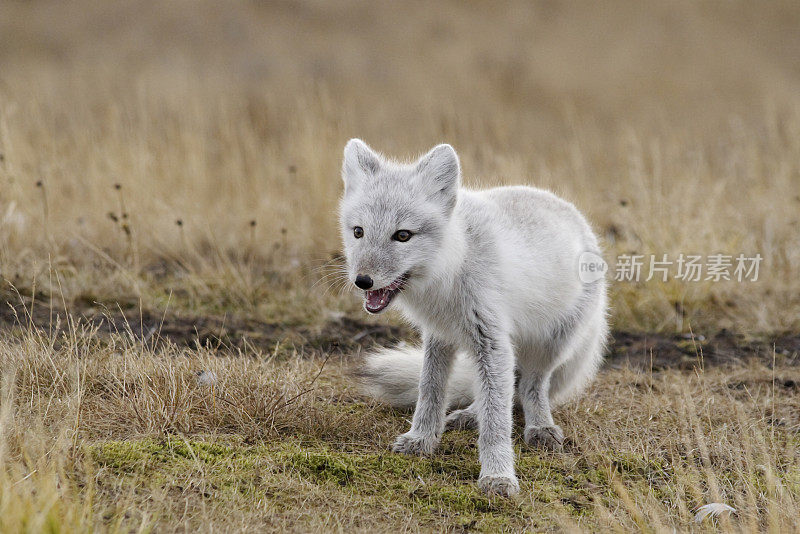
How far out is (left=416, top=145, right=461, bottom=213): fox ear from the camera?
11.1ft

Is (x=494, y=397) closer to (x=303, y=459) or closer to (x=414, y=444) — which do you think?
(x=414, y=444)

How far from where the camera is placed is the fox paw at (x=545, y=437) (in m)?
3.80

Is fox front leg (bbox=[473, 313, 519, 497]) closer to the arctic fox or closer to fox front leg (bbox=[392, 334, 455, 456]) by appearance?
the arctic fox

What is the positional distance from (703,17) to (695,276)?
1440 cm

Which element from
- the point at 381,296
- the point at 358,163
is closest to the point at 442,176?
the point at 358,163

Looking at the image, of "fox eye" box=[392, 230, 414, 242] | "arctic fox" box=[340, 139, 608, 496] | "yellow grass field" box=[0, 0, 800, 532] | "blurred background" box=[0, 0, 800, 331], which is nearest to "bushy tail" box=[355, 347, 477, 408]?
"arctic fox" box=[340, 139, 608, 496]

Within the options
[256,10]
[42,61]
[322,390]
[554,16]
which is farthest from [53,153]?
[554,16]

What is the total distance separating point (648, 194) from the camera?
6.61 m

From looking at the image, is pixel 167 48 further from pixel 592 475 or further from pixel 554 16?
pixel 592 475

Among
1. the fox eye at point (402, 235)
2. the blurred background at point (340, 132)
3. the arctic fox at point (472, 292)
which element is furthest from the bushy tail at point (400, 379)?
the blurred background at point (340, 132)

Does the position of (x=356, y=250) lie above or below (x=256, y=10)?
above

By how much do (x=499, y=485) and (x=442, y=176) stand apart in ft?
4.37

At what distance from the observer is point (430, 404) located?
12.1 feet

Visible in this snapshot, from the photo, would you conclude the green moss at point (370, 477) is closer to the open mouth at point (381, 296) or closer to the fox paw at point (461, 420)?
the fox paw at point (461, 420)
